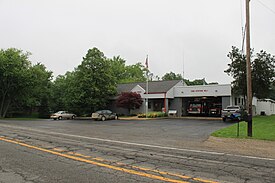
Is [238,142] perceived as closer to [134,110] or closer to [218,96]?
[218,96]

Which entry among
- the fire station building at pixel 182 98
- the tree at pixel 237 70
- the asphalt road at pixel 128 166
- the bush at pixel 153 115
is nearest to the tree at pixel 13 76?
the fire station building at pixel 182 98

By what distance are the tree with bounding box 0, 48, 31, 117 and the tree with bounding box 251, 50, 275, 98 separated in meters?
33.8

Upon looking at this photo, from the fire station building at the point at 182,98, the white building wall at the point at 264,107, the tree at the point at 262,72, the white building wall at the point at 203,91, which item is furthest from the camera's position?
the white building wall at the point at 264,107

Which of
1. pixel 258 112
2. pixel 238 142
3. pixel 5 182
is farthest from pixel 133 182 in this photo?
pixel 258 112

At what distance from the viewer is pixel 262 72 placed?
30.2 meters

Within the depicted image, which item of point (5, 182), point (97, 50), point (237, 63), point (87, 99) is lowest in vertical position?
point (5, 182)

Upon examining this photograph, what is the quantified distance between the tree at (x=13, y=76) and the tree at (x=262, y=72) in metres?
33.8

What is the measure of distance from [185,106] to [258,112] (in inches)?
617

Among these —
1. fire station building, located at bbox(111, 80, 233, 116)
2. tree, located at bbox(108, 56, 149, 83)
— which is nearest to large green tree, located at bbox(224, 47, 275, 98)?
fire station building, located at bbox(111, 80, 233, 116)

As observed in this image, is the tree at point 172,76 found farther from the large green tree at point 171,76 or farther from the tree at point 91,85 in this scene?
the tree at point 91,85

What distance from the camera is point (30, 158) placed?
810 centimetres

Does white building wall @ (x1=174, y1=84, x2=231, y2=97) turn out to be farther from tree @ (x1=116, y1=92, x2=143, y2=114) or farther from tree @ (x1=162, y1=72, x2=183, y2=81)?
tree @ (x1=162, y1=72, x2=183, y2=81)

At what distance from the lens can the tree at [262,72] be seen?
30234 millimetres

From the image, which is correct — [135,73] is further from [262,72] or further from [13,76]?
[262,72]
